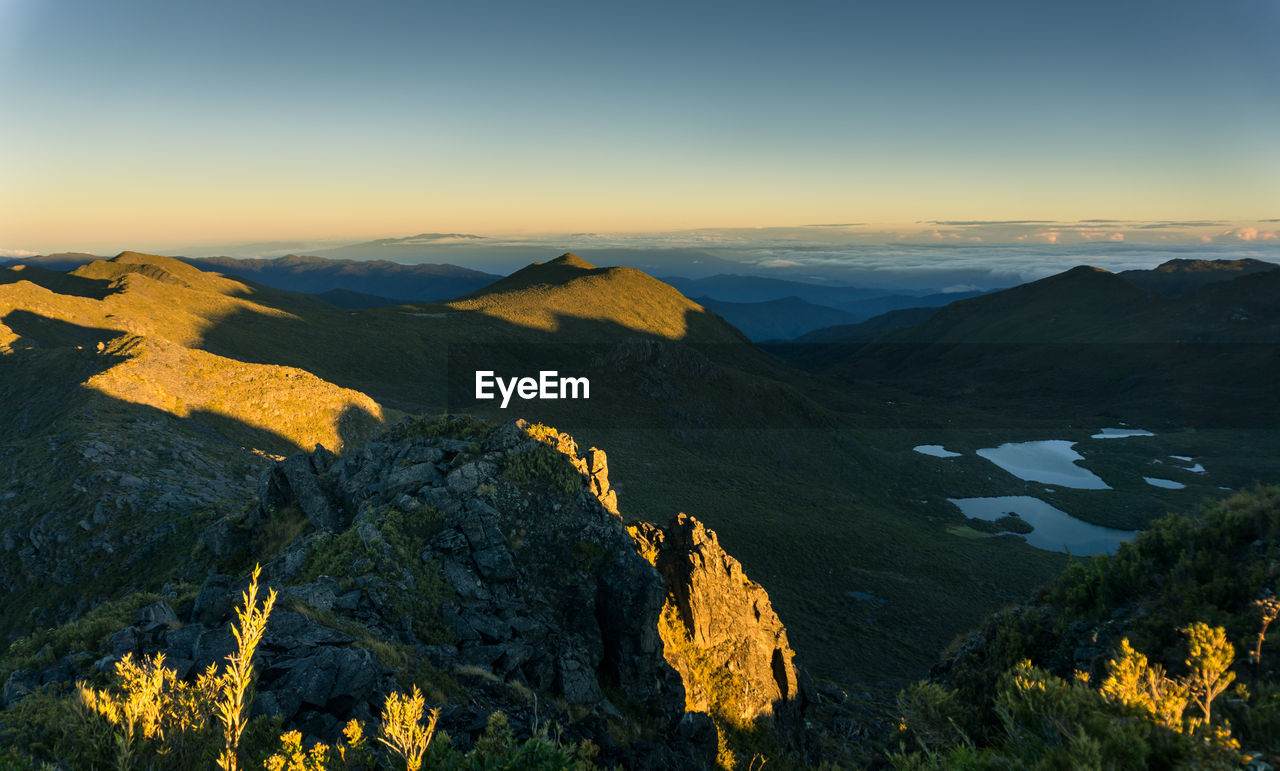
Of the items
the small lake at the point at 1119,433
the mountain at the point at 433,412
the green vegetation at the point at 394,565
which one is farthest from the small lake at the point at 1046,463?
the green vegetation at the point at 394,565

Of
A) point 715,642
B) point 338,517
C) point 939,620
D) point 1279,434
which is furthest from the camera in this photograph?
point 1279,434

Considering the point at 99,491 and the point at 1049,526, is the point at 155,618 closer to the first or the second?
the point at 99,491

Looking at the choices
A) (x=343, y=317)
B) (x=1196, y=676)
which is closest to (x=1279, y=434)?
(x=1196, y=676)

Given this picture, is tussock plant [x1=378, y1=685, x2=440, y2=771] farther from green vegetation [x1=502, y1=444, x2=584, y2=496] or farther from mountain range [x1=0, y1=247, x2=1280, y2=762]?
green vegetation [x1=502, y1=444, x2=584, y2=496]

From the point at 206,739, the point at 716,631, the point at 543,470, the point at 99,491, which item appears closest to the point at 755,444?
the point at 716,631

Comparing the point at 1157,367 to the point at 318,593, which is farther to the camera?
the point at 1157,367

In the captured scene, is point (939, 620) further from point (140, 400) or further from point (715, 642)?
point (140, 400)
